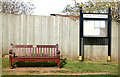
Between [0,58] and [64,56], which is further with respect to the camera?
[64,56]

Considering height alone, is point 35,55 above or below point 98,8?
below

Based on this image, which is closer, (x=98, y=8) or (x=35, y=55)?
(x=35, y=55)

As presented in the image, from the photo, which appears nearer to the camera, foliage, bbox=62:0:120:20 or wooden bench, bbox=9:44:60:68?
wooden bench, bbox=9:44:60:68

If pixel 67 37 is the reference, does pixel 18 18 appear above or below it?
above

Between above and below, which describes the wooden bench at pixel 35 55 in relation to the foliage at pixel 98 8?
below

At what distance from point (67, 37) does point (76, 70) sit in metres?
2.70

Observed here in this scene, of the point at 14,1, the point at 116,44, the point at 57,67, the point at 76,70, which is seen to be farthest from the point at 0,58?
the point at 14,1

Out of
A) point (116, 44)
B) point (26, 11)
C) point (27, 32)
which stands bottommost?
point (116, 44)

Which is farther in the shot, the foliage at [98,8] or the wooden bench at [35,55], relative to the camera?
the foliage at [98,8]

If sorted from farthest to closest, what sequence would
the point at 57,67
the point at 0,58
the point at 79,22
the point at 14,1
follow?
the point at 14,1
the point at 79,22
the point at 0,58
the point at 57,67

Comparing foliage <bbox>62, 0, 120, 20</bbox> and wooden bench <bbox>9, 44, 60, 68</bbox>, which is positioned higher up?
foliage <bbox>62, 0, 120, 20</bbox>

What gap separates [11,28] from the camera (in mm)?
9633

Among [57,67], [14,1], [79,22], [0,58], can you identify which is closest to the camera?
[57,67]

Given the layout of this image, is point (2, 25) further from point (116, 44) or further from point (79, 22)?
point (116, 44)
